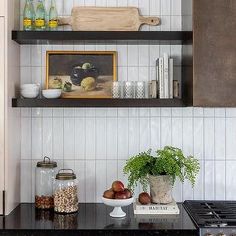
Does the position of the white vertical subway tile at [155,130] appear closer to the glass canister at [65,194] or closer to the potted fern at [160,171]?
the potted fern at [160,171]

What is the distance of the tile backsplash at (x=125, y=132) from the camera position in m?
2.84

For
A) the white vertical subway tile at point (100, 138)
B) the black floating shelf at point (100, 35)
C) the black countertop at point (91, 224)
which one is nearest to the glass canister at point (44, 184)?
the black countertop at point (91, 224)

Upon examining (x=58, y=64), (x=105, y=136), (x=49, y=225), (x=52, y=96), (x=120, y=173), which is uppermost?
(x=58, y=64)

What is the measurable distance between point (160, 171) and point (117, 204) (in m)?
0.31

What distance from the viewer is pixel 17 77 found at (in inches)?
108

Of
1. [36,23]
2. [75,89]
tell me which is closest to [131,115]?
[75,89]

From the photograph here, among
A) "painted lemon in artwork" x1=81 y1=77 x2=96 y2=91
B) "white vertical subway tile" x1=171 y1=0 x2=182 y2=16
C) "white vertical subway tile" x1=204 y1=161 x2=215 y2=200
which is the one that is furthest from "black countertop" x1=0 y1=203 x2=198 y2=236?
"white vertical subway tile" x1=171 y1=0 x2=182 y2=16

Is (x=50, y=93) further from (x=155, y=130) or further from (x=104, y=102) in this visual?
(x=155, y=130)

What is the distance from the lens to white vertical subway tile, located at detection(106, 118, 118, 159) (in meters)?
2.85

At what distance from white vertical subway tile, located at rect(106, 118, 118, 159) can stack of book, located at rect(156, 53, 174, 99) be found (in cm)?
37

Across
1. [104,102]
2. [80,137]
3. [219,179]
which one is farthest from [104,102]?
[219,179]

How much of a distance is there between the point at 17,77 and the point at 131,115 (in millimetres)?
730

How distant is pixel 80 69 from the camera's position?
282 cm

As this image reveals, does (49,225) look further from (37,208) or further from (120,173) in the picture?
(120,173)
